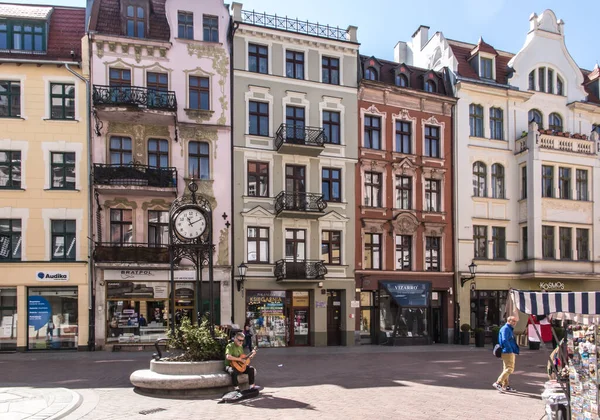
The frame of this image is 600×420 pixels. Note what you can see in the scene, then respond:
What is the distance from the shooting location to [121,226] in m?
26.0

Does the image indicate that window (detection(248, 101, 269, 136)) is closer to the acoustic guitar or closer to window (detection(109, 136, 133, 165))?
window (detection(109, 136, 133, 165))

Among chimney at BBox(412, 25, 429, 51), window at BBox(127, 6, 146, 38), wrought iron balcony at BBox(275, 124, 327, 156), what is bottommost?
wrought iron balcony at BBox(275, 124, 327, 156)

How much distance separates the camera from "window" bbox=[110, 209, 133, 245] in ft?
84.8

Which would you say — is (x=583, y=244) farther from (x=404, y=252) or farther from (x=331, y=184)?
(x=331, y=184)

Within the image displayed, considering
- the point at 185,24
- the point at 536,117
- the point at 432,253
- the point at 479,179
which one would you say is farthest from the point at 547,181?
the point at 185,24

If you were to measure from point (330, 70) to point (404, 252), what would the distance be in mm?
10120

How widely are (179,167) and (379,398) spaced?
16641 millimetres

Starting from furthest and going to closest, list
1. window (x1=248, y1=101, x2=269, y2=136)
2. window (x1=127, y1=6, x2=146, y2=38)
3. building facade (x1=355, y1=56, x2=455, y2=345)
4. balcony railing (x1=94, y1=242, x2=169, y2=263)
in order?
1. building facade (x1=355, y1=56, x2=455, y2=345)
2. window (x1=248, y1=101, x2=269, y2=136)
3. window (x1=127, y1=6, x2=146, y2=38)
4. balcony railing (x1=94, y1=242, x2=169, y2=263)

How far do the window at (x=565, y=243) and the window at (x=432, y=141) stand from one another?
27.3 feet

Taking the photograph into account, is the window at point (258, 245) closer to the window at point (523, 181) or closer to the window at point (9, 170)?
the window at point (9, 170)

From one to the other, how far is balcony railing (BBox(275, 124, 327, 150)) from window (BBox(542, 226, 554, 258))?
13.5 meters

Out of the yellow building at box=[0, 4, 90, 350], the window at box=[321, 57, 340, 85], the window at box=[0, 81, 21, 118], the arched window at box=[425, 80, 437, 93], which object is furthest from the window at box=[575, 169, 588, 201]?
the window at box=[0, 81, 21, 118]

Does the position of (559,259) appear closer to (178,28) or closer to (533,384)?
(533,384)

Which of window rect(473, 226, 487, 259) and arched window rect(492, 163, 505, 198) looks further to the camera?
arched window rect(492, 163, 505, 198)
